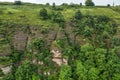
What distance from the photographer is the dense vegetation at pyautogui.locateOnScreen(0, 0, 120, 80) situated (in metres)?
112

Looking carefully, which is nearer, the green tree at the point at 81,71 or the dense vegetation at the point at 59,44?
the green tree at the point at 81,71

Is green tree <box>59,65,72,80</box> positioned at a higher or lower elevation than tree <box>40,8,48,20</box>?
lower

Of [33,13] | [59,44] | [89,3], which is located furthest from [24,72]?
[89,3]

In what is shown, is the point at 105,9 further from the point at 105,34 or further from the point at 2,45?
the point at 2,45

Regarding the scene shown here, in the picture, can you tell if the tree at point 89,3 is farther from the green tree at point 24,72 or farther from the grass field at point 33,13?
the green tree at point 24,72

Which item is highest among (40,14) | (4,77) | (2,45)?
(40,14)

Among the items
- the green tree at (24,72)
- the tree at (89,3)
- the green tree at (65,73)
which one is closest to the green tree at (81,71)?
the green tree at (65,73)

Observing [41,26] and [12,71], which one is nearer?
[12,71]

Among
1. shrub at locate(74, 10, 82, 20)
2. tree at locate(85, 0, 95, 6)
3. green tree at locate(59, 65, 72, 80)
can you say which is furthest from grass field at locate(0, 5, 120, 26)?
green tree at locate(59, 65, 72, 80)

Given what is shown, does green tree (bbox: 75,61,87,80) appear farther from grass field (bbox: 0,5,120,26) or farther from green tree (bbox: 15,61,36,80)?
grass field (bbox: 0,5,120,26)

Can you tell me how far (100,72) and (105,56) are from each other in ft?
27.1

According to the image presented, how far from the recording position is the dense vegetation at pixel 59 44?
111688 mm

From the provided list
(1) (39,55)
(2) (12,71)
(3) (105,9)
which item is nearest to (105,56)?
(1) (39,55)

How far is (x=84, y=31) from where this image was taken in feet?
431
